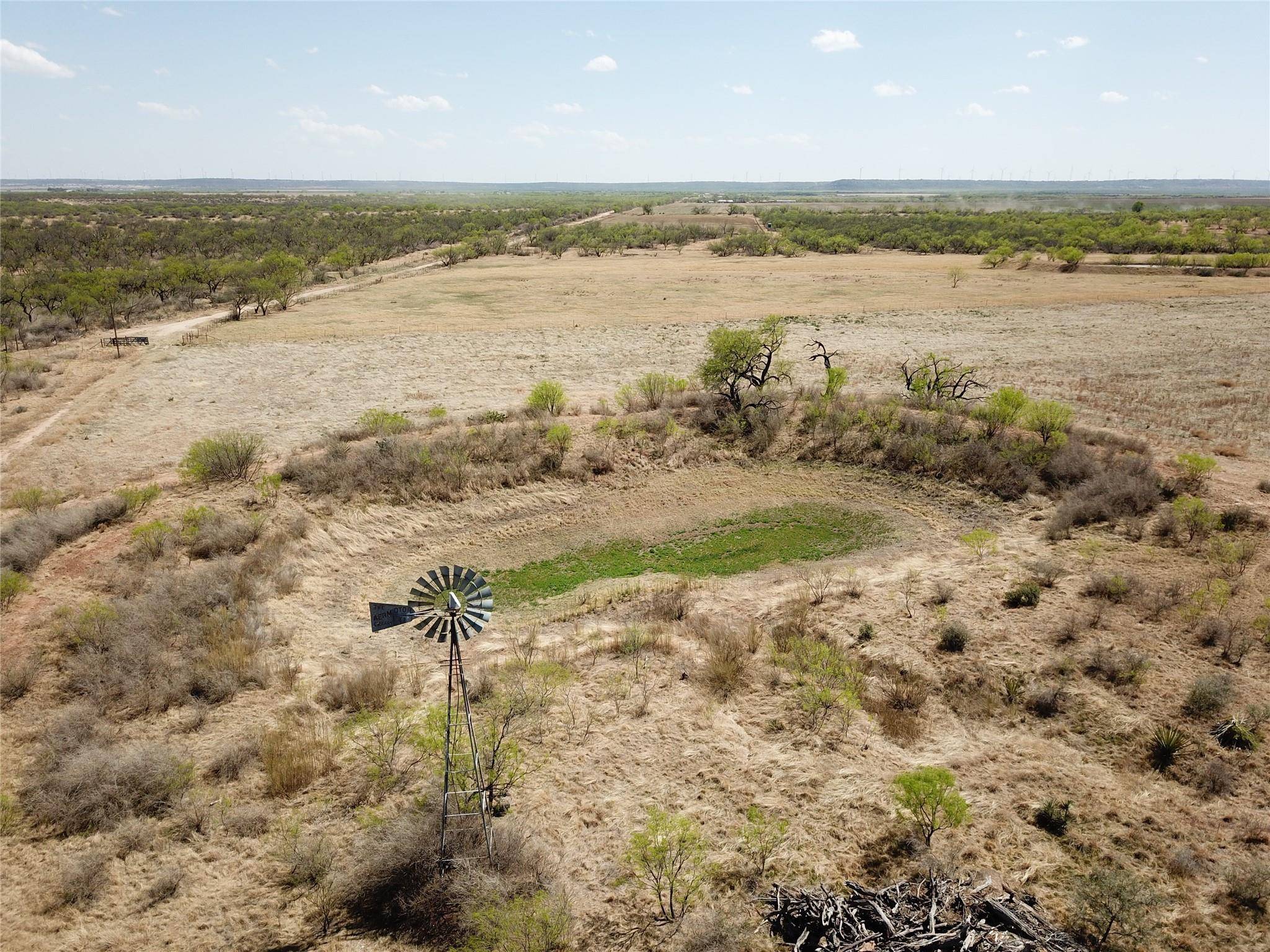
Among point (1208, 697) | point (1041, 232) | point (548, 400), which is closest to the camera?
point (1208, 697)

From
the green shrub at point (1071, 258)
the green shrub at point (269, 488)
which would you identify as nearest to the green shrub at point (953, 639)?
the green shrub at point (269, 488)

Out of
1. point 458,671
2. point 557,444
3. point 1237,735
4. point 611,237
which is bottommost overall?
point 1237,735

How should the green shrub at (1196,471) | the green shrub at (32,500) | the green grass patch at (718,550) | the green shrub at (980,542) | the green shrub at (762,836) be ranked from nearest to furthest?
the green shrub at (762,836) → the green shrub at (980,542) → the green grass patch at (718,550) → the green shrub at (32,500) → the green shrub at (1196,471)

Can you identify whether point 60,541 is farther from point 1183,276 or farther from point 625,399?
point 1183,276

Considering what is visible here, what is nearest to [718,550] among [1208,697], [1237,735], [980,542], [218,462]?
[980,542]

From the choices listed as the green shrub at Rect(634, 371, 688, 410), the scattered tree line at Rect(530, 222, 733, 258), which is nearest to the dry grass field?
the green shrub at Rect(634, 371, 688, 410)

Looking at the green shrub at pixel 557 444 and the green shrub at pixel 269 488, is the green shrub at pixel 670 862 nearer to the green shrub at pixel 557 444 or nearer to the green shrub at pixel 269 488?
the green shrub at pixel 557 444

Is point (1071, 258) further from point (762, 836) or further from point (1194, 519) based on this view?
point (762, 836)
